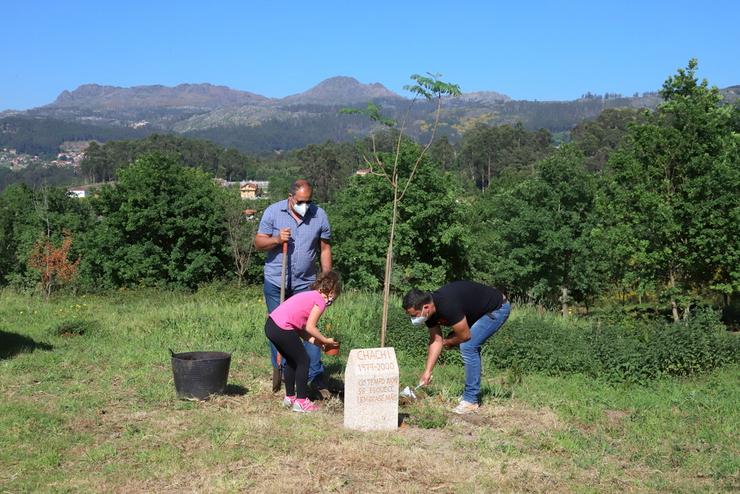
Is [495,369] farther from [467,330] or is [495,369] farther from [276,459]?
[276,459]

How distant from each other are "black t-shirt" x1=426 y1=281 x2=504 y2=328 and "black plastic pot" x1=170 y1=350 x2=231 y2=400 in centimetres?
223

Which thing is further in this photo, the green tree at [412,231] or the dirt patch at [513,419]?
the green tree at [412,231]

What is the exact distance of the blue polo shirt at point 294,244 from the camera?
7.25 metres

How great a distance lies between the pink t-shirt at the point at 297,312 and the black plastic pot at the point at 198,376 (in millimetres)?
995

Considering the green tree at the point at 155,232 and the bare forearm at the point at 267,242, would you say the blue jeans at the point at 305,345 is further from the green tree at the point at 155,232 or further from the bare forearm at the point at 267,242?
the green tree at the point at 155,232

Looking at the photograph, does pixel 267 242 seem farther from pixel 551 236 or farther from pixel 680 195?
pixel 551 236

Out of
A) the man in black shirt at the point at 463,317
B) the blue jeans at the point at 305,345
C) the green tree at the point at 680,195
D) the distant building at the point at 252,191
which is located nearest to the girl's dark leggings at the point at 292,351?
the blue jeans at the point at 305,345

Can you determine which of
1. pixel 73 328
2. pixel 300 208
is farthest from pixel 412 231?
pixel 300 208

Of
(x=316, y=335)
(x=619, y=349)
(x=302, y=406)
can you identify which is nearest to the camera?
(x=316, y=335)

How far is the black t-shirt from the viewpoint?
6430 mm

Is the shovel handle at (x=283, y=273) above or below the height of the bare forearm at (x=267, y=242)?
below

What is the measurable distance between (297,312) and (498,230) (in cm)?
3004

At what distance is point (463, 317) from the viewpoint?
6492 millimetres

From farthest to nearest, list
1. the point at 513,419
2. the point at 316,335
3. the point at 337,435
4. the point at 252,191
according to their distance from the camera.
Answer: the point at 252,191 < the point at 513,419 < the point at 316,335 < the point at 337,435
